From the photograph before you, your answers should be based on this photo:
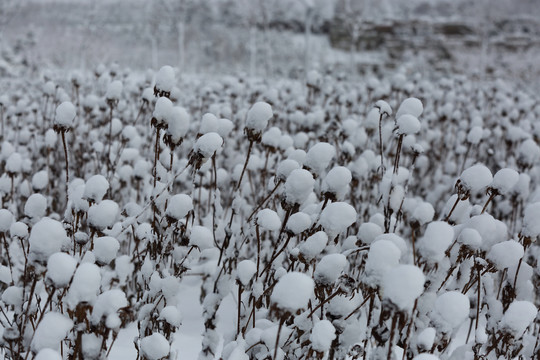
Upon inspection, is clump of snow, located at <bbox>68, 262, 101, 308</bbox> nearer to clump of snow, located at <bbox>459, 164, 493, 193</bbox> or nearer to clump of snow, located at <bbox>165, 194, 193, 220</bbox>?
clump of snow, located at <bbox>165, 194, 193, 220</bbox>

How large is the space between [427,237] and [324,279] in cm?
25

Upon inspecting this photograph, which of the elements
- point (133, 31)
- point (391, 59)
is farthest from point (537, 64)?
point (133, 31)

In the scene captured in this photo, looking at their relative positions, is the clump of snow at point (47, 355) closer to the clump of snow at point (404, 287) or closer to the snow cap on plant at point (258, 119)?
the clump of snow at point (404, 287)

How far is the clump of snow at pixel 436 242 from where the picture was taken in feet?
3.26

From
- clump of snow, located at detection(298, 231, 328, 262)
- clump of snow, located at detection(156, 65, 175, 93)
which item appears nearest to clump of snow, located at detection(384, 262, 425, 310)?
clump of snow, located at detection(298, 231, 328, 262)

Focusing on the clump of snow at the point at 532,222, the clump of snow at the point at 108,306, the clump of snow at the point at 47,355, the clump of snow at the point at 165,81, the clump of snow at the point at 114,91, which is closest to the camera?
the clump of snow at the point at 47,355

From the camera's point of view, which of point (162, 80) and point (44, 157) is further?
point (44, 157)

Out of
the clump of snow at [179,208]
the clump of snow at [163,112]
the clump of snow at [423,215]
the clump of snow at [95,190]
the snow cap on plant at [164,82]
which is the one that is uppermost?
the snow cap on plant at [164,82]

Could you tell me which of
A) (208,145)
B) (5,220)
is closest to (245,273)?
(208,145)

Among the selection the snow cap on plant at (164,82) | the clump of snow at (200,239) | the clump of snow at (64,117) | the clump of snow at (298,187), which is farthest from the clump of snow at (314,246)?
the clump of snow at (64,117)

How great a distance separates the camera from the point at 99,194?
1214mm

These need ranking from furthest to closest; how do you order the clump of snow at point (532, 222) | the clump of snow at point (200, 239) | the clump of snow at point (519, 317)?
the clump of snow at point (200, 239) < the clump of snow at point (532, 222) < the clump of snow at point (519, 317)

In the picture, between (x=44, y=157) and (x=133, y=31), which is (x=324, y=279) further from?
(x=133, y=31)

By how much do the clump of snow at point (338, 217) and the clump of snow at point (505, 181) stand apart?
0.50 metres
